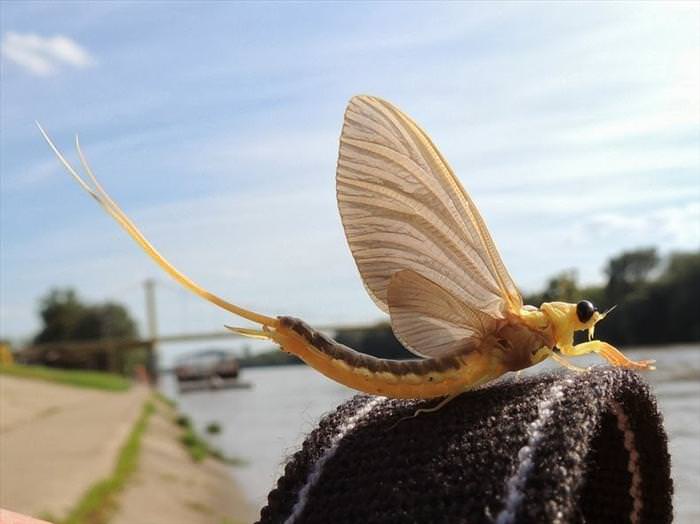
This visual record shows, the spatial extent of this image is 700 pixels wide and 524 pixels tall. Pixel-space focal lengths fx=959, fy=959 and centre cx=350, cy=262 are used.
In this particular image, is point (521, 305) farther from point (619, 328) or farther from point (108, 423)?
point (108, 423)

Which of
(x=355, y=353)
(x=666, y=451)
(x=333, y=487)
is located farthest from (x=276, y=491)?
(x=666, y=451)

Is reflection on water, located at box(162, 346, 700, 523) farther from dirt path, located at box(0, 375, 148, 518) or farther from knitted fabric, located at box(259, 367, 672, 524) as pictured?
dirt path, located at box(0, 375, 148, 518)

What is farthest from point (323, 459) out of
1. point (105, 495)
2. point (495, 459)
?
point (105, 495)

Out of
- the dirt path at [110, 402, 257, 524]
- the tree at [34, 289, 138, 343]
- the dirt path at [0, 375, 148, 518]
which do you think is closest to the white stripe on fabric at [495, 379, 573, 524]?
the dirt path at [0, 375, 148, 518]

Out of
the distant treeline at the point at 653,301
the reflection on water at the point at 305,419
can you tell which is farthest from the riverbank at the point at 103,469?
the distant treeline at the point at 653,301

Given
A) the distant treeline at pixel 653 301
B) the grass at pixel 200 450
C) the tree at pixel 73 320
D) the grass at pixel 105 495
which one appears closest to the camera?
the distant treeline at pixel 653 301

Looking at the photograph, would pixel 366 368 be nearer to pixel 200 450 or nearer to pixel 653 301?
pixel 653 301

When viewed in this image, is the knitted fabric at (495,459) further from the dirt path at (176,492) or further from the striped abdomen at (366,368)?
the dirt path at (176,492)
